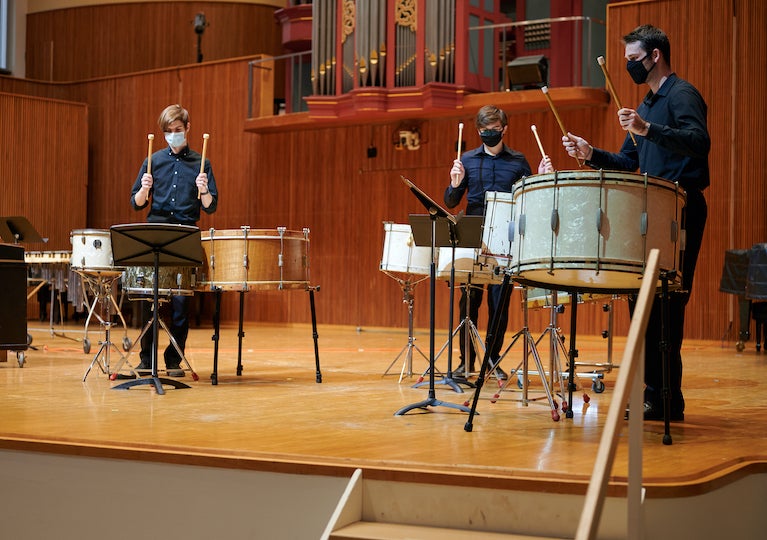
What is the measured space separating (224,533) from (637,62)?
258cm

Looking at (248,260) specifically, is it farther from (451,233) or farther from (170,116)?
(451,233)

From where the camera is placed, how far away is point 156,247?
501 centimetres

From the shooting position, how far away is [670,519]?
2.91 m

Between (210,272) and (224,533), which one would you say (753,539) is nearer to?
(224,533)

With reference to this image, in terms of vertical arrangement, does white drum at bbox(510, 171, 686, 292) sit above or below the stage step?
above

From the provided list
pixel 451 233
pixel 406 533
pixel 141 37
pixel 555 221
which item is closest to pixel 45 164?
pixel 141 37

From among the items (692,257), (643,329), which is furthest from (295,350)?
(643,329)

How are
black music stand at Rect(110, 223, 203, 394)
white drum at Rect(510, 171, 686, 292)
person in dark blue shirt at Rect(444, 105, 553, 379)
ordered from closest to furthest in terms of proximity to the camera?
white drum at Rect(510, 171, 686, 292) → black music stand at Rect(110, 223, 203, 394) → person in dark blue shirt at Rect(444, 105, 553, 379)

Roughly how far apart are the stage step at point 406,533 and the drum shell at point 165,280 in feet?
8.84

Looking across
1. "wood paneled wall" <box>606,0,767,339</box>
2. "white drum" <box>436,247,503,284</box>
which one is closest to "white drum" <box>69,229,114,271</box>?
"white drum" <box>436,247,503,284</box>

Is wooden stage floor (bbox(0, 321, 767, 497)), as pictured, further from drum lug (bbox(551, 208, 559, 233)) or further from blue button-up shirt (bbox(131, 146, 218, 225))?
blue button-up shirt (bbox(131, 146, 218, 225))

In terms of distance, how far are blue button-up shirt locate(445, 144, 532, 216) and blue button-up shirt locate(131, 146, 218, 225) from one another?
155 cm

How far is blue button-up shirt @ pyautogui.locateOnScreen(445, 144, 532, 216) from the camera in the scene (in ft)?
19.1

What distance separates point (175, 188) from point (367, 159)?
6.47m
